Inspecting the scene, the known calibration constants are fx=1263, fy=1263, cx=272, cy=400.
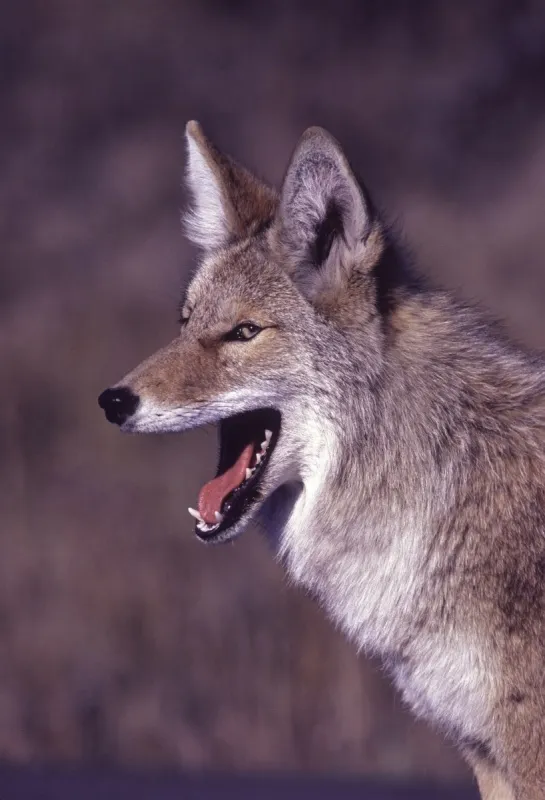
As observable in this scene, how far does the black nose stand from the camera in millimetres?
3957

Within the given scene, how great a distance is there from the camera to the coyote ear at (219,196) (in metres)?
4.59

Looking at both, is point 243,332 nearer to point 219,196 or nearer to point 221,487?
point 221,487

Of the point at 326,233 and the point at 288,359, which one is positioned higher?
the point at 326,233

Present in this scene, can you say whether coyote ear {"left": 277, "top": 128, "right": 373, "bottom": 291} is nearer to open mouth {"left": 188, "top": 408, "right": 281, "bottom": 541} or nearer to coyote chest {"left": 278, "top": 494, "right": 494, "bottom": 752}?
open mouth {"left": 188, "top": 408, "right": 281, "bottom": 541}

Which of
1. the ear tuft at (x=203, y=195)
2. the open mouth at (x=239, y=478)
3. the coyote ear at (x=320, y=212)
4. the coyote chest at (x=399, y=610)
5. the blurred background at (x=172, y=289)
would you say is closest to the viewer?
the coyote chest at (x=399, y=610)

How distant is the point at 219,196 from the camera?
4.62 meters

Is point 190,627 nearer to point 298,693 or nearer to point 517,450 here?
point 298,693

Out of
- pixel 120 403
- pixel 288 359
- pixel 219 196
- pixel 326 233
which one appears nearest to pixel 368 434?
pixel 288 359

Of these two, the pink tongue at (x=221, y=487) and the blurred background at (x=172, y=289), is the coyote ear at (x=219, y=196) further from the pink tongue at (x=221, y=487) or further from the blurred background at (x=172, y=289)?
the pink tongue at (x=221, y=487)

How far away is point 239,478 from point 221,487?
0.07 meters

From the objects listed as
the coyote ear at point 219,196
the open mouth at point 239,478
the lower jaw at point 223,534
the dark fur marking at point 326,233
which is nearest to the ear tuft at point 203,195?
the coyote ear at point 219,196

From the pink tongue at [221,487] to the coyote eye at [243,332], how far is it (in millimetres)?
350

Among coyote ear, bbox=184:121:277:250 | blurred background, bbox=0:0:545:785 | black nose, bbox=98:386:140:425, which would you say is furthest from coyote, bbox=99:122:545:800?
blurred background, bbox=0:0:545:785

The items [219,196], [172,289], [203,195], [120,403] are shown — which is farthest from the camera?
[172,289]
